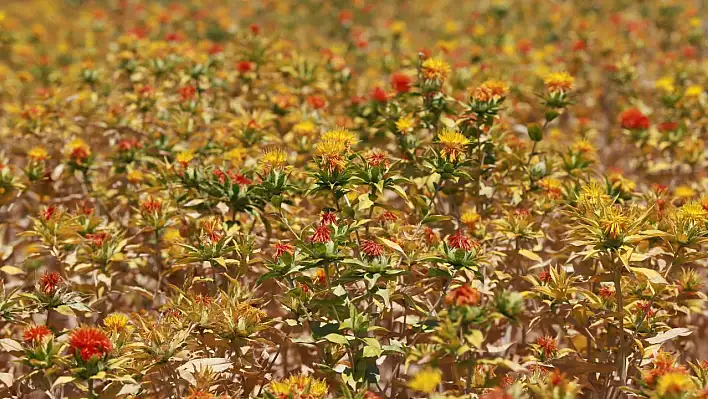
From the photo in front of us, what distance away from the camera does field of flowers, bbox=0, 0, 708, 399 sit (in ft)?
8.44

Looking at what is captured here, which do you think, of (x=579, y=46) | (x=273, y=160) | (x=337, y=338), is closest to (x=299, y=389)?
(x=337, y=338)

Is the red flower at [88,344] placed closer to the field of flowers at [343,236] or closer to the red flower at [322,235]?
the field of flowers at [343,236]

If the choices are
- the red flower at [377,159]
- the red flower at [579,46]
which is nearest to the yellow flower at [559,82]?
the red flower at [377,159]

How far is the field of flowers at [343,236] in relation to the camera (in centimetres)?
257

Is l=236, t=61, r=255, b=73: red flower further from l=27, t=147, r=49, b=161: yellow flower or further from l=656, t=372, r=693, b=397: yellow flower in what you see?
l=656, t=372, r=693, b=397: yellow flower

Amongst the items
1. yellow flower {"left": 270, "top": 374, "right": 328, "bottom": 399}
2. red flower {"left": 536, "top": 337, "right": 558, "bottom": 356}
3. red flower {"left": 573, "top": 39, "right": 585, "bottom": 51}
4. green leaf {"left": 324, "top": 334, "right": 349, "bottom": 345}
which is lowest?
red flower {"left": 536, "top": 337, "right": 558, "bottom": 356}

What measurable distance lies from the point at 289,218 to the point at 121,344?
3.92ft

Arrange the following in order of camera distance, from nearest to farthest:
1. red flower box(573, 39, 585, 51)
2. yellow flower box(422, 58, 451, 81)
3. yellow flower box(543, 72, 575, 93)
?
yellow flower box(422, 58, 451, 81), yellow flower box(543, 72, 575, 93), red flower box(573, 39, 585, 51)

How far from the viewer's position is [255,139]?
162 inches

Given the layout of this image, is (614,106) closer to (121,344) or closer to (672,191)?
(672,191)

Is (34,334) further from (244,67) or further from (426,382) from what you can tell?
(244,67)

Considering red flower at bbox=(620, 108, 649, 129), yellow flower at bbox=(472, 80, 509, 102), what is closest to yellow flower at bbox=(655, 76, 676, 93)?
red flower at bbox=(620, 108, 649, 129)

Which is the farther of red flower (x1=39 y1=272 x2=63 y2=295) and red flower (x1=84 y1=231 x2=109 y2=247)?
red flower (x1=84 y1=231 x2=109 y2=247)

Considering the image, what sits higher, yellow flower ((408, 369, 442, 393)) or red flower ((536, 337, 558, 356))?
yellow flower ((408, 369, 442, 393))
